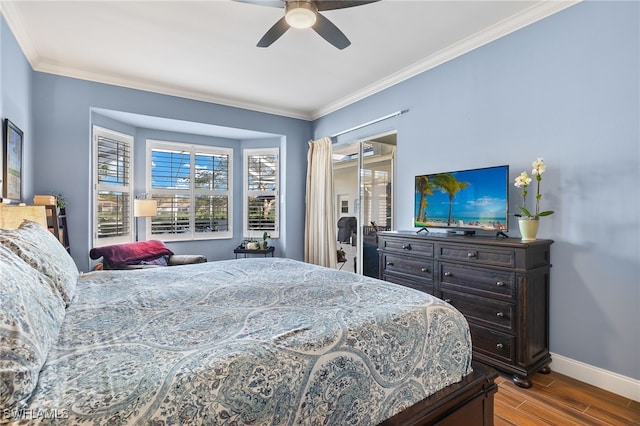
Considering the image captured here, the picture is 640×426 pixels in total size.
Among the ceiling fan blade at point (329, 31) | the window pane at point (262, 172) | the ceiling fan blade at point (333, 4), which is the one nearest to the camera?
the ceiling fan blade at point (333, 4)

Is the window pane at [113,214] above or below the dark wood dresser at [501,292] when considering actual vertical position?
above

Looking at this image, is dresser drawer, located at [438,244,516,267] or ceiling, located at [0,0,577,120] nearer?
dresser drawer, located at [438,244,516,267]

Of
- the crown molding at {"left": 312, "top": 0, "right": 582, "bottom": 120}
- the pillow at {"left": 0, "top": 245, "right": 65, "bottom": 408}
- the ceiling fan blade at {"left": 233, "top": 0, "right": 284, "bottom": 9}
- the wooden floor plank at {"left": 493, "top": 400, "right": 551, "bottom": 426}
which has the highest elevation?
the crown molding at {"left": 312, "top": 0, "right": 582, "bottom": 120}

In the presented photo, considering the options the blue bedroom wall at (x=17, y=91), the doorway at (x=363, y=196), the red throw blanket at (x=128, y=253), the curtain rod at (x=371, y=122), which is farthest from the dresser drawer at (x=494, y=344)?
the blue bedroom wall at (x=17, y=91)

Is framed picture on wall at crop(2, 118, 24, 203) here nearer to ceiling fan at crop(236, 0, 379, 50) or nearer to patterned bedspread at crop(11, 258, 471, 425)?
patterned bedspread at crop(11, 258, 471, 425)

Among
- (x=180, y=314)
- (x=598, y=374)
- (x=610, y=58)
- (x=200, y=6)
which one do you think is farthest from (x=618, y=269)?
(x=200, y=6)

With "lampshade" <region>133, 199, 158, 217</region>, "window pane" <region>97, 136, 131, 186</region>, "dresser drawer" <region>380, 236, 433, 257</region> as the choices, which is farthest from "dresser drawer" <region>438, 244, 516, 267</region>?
"window pane" <region>97, 136, 131, 186</region>

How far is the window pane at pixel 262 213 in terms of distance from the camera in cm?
538

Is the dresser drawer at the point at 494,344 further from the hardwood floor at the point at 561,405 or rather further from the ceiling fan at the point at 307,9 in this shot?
the ceiling fan at the point at 307,9

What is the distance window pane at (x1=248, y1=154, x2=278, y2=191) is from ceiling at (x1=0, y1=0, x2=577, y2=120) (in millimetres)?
1409

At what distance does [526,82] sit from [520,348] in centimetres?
205

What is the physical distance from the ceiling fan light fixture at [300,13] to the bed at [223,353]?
1.71 meters

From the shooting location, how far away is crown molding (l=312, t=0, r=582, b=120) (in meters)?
2.41

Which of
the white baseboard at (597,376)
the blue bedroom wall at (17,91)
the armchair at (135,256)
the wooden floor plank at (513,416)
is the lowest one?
the wooden floor plank at (513,416)
